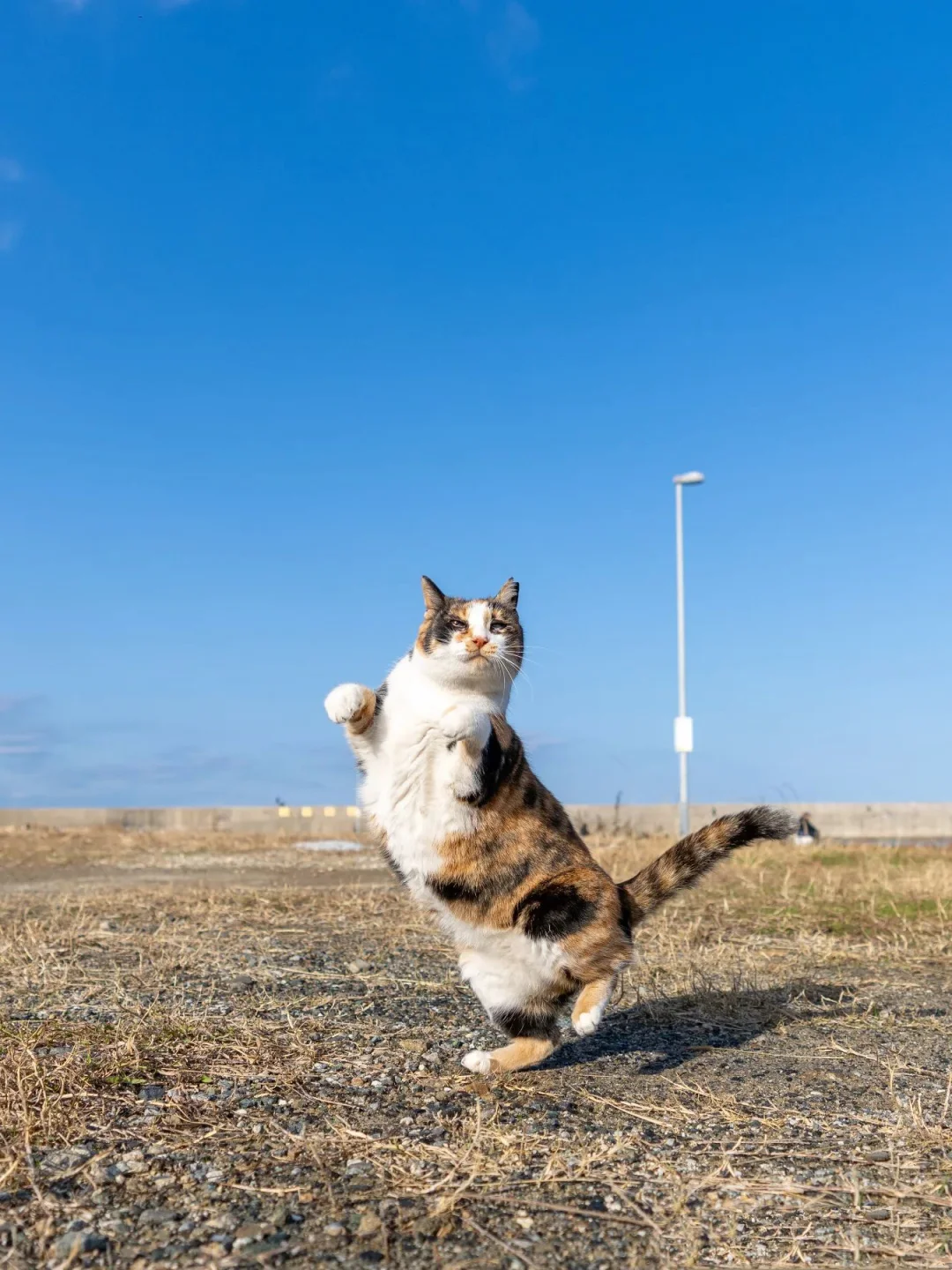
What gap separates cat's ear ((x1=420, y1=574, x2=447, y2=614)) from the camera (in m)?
4.93

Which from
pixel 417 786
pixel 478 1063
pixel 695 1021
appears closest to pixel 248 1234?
pixel 478 1063

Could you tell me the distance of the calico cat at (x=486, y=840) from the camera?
4418 millimetres

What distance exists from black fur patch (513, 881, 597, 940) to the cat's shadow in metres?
0.74

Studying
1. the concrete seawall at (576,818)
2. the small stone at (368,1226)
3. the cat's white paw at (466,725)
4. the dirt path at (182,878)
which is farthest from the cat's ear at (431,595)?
the concrete seawall at (576,818)

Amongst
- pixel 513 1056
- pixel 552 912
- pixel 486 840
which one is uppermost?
pixel 486 840

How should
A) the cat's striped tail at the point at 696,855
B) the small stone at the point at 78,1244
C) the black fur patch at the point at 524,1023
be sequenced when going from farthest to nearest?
the cat's striped tail at the point at 696,855 → the black fur patch at the point at 524,1023 → the small stone at the point at 78,1244

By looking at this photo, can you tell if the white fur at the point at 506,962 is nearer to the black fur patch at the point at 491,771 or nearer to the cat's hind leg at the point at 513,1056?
the cat's hind leg at the point at 513,1056

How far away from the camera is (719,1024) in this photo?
5.63m

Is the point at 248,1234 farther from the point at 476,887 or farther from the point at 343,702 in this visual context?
the point at 343,702

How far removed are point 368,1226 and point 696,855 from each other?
2.57 m

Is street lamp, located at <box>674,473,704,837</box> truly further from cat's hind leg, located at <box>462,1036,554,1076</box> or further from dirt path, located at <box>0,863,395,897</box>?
cat's hind leg, located at <box>462,1036,554,1076</box>

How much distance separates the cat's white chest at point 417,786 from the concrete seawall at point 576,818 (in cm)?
1611

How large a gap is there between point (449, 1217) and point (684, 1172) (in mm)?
872

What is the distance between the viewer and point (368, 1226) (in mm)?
2969
